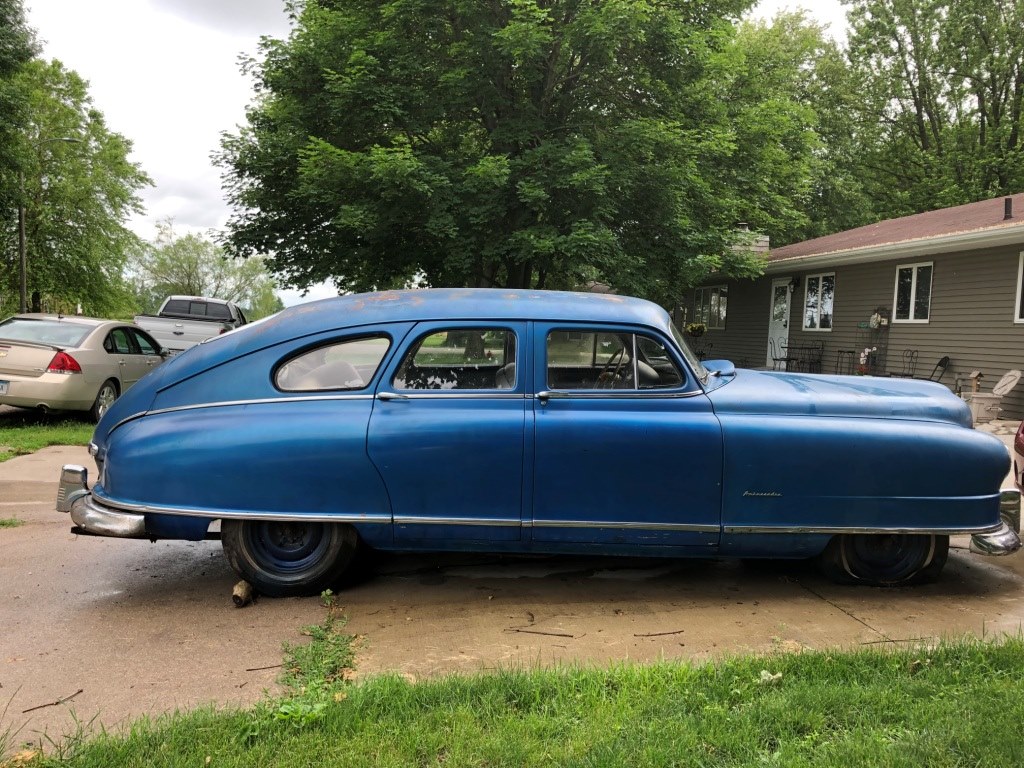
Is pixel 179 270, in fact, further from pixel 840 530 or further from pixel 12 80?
pixel 840 530

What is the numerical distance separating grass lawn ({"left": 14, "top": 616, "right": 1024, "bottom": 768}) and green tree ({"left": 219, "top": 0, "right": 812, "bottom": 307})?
11.3m

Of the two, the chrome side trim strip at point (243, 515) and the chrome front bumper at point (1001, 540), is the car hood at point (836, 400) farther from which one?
the chrome side trim strip at point (243, 515)

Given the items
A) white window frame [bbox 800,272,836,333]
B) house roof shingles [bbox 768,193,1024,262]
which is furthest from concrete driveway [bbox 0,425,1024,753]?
white window frame [bbox 800,272,836,333]

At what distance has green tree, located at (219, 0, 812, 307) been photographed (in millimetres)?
13812

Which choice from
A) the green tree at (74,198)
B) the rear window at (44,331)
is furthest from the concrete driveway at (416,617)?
the green tree at (74,198)

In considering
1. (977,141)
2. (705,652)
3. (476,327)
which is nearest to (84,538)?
(476,327)

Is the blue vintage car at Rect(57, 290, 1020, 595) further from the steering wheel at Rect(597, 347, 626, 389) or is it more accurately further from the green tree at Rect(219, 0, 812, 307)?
the green tree at Rect(219, 0, 812, 307)

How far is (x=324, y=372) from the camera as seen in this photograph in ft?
13.1

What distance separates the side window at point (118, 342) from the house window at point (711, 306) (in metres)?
16.6

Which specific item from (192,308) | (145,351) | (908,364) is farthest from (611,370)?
(192,308)

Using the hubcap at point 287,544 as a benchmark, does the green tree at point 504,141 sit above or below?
above

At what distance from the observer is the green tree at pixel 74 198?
108ft

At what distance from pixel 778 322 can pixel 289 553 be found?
17524 millimetres

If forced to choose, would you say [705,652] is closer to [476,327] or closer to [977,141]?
[476,327]
